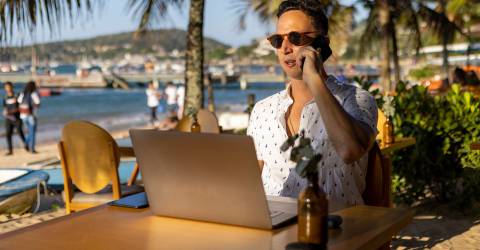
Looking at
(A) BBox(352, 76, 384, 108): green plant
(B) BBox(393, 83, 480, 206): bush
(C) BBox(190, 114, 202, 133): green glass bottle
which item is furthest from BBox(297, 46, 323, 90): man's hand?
(B) BBox(393, 83, 480, 206): bush

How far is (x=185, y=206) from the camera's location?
1.79 metres

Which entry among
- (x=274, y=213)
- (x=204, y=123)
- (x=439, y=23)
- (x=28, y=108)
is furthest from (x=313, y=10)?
(x=439, y=23)

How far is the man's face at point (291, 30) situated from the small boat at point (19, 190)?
4.34m

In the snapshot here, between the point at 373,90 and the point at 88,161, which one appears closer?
the point at 88,161

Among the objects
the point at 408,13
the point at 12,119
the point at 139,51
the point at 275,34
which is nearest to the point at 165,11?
the point at 275,34

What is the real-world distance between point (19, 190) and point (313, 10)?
4.52m

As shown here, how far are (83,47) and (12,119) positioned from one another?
120m

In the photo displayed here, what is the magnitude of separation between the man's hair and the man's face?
15mm

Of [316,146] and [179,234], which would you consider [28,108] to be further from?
[179,234]

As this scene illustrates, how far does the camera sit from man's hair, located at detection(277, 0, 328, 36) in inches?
90.8

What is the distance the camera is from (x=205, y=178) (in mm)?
1690

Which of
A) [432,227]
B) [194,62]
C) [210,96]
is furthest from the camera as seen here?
[210,96]

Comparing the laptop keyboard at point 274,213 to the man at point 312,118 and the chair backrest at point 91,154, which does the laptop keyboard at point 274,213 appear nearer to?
the man at point 312,118

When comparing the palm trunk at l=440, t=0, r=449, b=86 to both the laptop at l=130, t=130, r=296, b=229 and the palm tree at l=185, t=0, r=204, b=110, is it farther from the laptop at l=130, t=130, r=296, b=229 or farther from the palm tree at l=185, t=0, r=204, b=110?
the laptop at l=130, t=130, r=296, b=229
